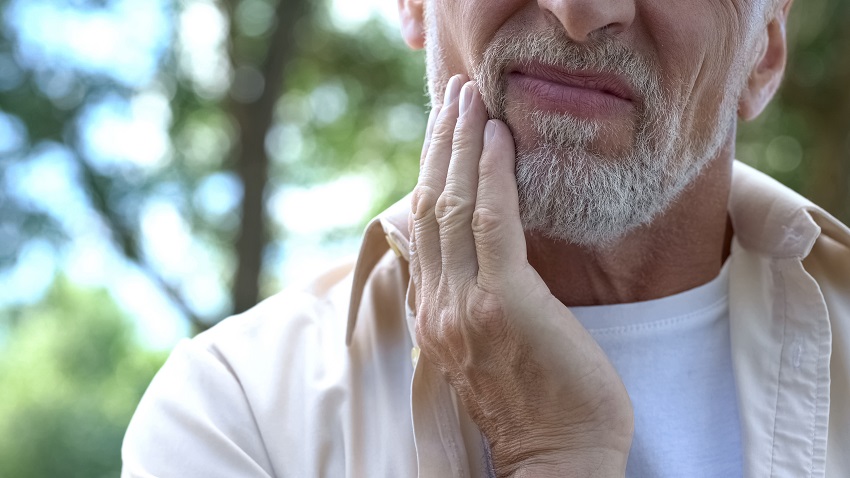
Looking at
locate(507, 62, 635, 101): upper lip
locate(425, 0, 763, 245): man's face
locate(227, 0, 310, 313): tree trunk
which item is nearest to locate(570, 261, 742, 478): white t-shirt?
locate(425, 0, 763, 245): man's face

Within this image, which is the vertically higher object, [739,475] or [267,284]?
[739,475]

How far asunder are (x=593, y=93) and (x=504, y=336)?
1.66ft

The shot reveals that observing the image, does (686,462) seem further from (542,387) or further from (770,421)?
(542,387)

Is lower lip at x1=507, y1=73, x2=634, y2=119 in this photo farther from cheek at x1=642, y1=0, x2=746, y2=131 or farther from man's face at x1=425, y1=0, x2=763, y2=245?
cheek at x1=642, y1=0, x2=746, y2=131

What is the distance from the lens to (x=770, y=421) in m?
1.72

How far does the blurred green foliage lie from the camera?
7848 millimetres

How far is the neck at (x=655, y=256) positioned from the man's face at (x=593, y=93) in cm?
13

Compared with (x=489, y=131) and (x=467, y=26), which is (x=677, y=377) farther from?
(x=467, y=26)

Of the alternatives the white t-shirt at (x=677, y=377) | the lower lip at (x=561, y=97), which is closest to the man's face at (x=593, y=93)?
the lower lip at (x=561, y=97)

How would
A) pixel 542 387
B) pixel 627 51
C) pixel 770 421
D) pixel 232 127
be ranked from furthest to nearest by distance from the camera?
pixel 232 127 → pixel 770 421 → pixel 627 51 → pixel 542 387

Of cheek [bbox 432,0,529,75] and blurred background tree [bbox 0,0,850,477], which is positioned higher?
cheek [bbox 432,0,529,75]

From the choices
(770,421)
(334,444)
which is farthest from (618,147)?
(334,444)

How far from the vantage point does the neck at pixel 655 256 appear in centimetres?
192

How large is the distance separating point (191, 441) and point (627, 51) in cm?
113
